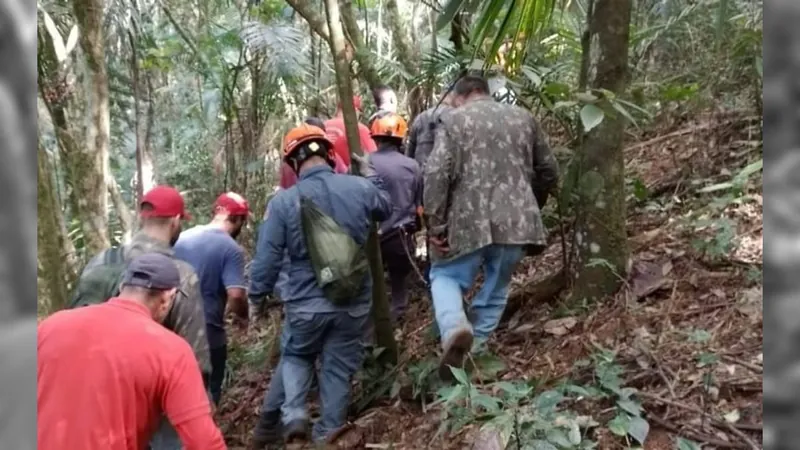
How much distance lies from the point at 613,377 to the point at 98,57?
4.64m

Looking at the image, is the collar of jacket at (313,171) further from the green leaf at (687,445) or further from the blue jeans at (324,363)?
the green leaf at (687,445)

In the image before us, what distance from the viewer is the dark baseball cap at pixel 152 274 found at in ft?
10.4

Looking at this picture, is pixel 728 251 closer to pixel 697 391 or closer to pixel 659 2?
pixel 697 391

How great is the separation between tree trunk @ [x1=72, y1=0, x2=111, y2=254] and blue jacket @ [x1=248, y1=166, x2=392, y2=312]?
1.63 meters

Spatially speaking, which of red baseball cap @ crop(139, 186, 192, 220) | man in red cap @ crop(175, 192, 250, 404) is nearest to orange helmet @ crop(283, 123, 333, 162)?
man in red cap @ crop(175, 192, 250, 404)

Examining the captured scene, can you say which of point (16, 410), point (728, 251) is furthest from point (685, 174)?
point (16, 410)

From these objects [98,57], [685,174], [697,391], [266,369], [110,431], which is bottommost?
[266,369]

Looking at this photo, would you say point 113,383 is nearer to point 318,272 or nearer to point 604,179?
point 318,272

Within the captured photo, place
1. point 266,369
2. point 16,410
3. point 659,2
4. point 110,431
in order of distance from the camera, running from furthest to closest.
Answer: point 659,2
point 266,369
point 110,431
point 16,410

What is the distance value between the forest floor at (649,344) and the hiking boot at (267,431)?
361 mm

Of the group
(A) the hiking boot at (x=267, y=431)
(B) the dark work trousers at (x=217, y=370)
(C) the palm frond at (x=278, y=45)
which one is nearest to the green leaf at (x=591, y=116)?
(A) the hiking boot at (x=267, y=431)

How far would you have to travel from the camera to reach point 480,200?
4.89 m

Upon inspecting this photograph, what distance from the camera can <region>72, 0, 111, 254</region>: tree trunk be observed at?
227 inches

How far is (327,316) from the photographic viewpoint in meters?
4.81
